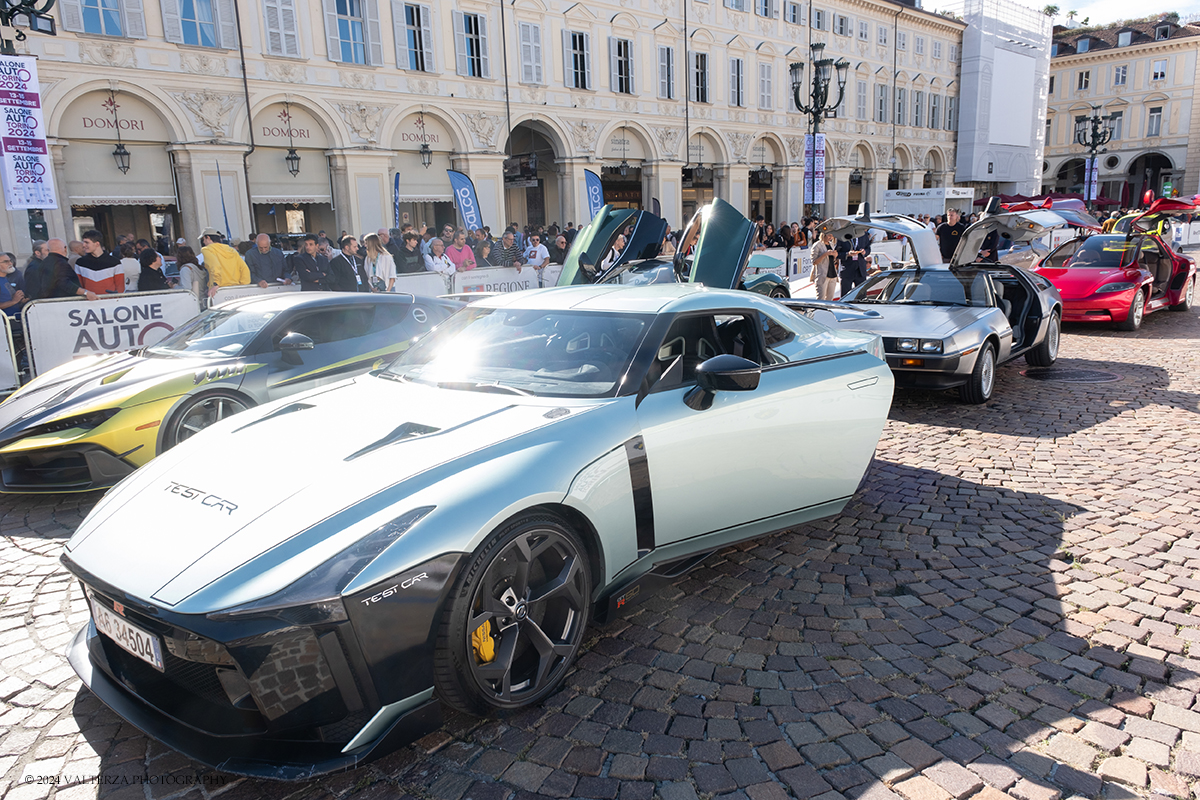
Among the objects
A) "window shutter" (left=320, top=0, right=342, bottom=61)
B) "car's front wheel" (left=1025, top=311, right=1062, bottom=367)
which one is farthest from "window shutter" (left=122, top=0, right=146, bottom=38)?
"car's front wheel" (left=1025, top=311, right=1062, bottom=367)

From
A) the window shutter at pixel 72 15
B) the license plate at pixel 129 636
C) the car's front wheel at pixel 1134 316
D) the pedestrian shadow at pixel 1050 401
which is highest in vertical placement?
the window shutter at pixel 72 15

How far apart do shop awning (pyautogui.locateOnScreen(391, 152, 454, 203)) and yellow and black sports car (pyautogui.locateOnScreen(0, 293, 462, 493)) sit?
691 inches

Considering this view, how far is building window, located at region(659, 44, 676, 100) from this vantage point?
2933 centimetres

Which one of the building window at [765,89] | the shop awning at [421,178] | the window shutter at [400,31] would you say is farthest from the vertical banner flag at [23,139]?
the building window at [765,89]

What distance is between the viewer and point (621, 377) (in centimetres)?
348

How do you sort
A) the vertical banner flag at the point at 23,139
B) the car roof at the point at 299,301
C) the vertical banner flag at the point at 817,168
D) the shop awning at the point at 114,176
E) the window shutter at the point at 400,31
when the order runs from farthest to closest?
the window shutter at the point at 400,31
the vertical banner flag at the point at 817,168
the shop awning at the point at 114,176
the vertical banner flag at the point at 23,139
the car roof at the point at 299,301

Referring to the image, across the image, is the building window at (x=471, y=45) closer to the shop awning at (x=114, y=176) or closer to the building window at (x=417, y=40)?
the building window at (x=417, y=40)

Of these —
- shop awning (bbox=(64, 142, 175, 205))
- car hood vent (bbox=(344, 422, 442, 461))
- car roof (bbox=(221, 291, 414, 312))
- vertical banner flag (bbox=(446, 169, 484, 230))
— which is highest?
shop awning (bbox=(64, 142, 175, 205))

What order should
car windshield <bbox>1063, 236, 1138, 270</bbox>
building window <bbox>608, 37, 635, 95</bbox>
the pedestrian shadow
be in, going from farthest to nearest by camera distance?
building window <bbox>608, 37, 635, 95</bbox>, car windshield <bbox>1063, 236, 1138, 270</bbox>, the pedestrian shadow

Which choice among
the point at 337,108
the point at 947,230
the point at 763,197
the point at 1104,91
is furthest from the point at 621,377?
the point at 1104,91

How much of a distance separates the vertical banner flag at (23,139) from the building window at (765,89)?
95.8ft

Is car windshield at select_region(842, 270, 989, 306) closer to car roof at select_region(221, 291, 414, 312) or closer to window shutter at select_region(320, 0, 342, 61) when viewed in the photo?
car roof at select_region(221, 291, 414, 312)

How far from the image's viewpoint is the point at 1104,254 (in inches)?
529

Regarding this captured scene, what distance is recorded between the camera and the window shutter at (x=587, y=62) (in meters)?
26.8
